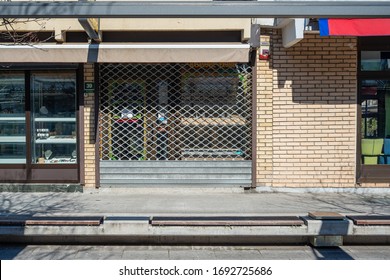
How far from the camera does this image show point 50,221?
6.06 m

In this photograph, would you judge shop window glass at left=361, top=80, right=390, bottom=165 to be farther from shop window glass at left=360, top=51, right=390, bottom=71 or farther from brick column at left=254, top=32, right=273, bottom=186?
brick column at left=254, top=32, right=273, bottom=186

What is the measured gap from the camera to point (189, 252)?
6105mm

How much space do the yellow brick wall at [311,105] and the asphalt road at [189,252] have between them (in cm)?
371

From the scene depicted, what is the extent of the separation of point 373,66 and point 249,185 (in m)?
3.62

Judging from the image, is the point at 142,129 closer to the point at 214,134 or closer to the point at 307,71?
the point at 214,134

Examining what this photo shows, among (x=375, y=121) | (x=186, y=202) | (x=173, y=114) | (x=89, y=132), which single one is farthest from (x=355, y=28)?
(x=89, y=132)

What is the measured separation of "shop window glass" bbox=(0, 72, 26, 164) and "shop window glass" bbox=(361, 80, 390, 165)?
724 cm

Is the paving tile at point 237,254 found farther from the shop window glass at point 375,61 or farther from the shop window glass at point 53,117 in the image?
the shop window glass at point 375,61

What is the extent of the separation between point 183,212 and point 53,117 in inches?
155

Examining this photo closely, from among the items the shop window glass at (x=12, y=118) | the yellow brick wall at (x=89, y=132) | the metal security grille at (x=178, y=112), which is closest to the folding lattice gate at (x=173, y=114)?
the metal security grille at (x=178, y=112)

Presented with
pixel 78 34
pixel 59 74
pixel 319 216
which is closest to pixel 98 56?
pixel 78 34

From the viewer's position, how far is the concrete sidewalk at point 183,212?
604 centimetres

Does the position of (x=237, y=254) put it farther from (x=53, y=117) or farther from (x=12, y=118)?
(x=12, y=118)

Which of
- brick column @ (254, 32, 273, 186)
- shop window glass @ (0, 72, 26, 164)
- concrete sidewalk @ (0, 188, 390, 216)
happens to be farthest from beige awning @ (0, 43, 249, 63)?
concrete sidewalk @ (0, 188, 390, 216)
